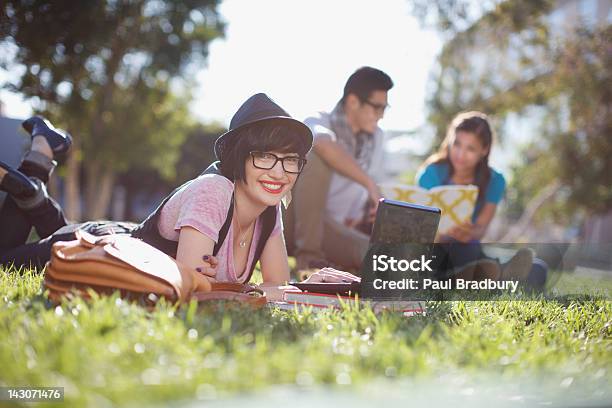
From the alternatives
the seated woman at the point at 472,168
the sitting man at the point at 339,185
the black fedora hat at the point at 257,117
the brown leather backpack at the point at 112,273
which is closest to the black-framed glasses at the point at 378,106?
the sitting man at the point at 339,185

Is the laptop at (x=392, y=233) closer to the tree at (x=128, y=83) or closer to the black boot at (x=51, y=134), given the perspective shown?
the black boot at (x=51, y=134)

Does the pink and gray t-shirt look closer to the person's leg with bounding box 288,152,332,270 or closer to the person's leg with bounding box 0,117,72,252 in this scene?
the person's leg with bounding box 0,117,72,252

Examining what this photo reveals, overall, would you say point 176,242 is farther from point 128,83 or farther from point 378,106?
point 128,83

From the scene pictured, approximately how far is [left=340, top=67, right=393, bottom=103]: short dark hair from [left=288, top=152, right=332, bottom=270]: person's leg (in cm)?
67

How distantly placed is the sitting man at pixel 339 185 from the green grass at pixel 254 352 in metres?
2.41

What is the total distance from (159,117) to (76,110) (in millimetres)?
6017

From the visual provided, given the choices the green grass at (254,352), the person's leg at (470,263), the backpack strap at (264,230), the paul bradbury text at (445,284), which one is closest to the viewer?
the green grass at (254,352)

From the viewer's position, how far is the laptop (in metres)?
2.64

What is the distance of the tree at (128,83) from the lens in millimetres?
10453

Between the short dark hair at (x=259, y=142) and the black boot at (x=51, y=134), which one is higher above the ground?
the black boot at (x=51, y=134)

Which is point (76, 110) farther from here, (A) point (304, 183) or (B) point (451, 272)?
(B) point (451, 272)

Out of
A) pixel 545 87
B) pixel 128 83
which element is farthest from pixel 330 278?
pixel 128 83

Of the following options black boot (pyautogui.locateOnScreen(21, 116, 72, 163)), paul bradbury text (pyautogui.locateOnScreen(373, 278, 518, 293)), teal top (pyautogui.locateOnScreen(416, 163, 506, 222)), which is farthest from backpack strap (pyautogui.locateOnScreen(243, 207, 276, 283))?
teal top (pyautogui.locateOnScreen(416, 163, 506, 222))

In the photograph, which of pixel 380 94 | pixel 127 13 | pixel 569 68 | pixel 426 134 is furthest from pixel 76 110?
pixel 569 68
